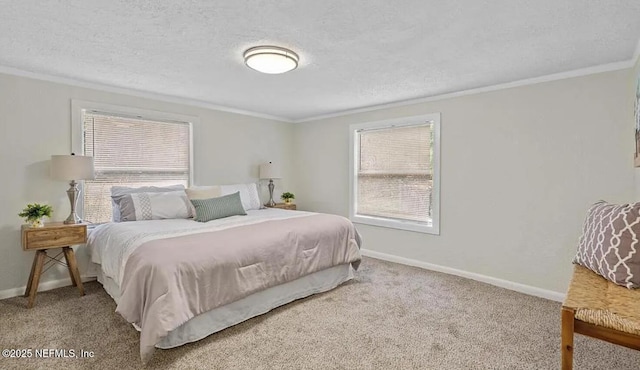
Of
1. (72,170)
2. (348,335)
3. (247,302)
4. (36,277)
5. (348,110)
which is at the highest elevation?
(348,110)

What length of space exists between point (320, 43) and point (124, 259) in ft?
7.04

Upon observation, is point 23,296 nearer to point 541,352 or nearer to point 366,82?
point 366,82

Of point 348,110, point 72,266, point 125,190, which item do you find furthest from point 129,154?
point 348,110

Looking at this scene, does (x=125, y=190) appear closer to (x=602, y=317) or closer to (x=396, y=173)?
(x=396, y=173)

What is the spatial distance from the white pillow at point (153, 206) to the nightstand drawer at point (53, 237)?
1.36 feet

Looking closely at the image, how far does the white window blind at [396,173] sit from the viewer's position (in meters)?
4.05

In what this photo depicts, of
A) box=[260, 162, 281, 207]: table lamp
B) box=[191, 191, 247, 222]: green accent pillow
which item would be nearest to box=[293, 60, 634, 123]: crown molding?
box=[260, 162, 281, 207]: table lamp

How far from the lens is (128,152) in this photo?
377 centimetres

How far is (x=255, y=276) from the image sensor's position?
252 cm

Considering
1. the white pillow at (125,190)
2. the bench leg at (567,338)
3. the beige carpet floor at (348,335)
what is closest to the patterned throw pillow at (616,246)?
the bench leg at (567,338)

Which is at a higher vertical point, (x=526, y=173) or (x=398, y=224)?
(x=526, y=173)

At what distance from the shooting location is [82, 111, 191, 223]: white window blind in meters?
3.51

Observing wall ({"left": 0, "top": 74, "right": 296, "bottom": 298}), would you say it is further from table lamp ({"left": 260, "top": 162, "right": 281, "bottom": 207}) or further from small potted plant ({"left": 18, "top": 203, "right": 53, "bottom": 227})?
table lamp ({"left": 260, "top": 162, "right": 281, "bottom": 207})

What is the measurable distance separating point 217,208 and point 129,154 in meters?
1.34
